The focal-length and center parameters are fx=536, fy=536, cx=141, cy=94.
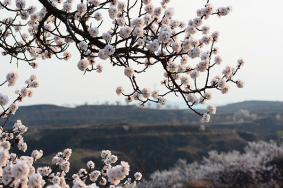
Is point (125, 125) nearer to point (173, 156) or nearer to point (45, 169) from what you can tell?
point (173, 156)

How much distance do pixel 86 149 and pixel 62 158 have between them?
147 metres

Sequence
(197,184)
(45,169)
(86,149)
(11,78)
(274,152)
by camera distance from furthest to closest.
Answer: (86,149) < (274,152) < (197,184) < (45,169) < (11,78)

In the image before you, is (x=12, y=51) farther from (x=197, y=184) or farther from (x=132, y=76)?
(x=197, y=184)

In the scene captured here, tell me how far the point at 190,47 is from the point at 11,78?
8.80ft

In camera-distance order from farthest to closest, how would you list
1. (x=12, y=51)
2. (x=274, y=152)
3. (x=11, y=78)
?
1. (x=274, y=152)
2. (x=12, y=51)
3. (x=11, y=78)

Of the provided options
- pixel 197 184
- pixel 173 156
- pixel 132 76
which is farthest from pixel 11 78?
pixel 173 156

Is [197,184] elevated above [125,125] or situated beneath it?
situated beneath

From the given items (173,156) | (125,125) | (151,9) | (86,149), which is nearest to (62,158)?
(151,9)

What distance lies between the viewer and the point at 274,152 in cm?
5091

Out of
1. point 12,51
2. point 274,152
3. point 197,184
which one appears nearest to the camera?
point 12,51

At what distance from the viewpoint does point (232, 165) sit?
47.9 m

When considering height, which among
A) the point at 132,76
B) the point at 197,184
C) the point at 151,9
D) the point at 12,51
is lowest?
the point at 197,184

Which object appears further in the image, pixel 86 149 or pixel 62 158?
pixel 86 149

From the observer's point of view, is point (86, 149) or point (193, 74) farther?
point (86, 149)
